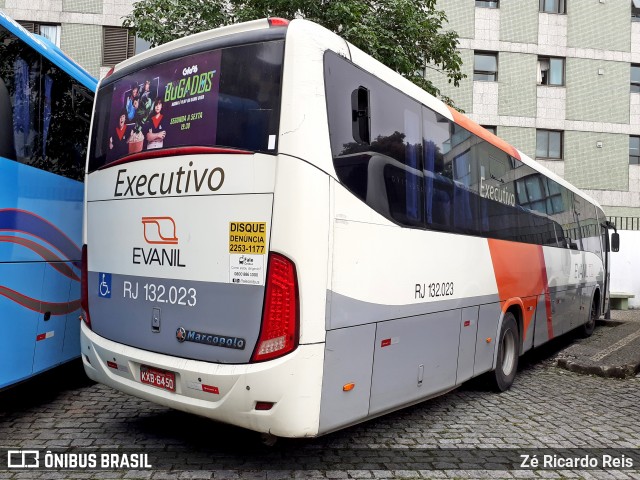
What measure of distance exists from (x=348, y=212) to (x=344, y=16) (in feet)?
26.1

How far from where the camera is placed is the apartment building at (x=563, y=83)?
2281cm

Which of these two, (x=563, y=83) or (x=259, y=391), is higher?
(x=563, y=83)

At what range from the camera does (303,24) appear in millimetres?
3992

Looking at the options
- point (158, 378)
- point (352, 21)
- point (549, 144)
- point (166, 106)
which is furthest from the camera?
point (549, 144)

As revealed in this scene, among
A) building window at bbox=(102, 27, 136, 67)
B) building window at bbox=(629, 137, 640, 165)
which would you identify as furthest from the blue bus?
building window at bbox=(629, 137, 640, 165)

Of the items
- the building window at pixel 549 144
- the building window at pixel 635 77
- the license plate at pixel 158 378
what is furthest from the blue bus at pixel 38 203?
the building window at pixel 635 77

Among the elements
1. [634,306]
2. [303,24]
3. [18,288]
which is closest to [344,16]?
[303,24]

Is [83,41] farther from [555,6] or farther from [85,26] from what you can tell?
[555,6]

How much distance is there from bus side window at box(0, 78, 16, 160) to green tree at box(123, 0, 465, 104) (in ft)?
22.9

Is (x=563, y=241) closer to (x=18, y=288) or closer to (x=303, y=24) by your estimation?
(x=303, y=24)

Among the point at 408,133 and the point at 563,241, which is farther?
the point at 563,241

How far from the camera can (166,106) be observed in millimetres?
4535

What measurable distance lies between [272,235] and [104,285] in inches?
74.6

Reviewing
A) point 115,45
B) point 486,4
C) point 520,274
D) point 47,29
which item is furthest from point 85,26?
point 520,274
